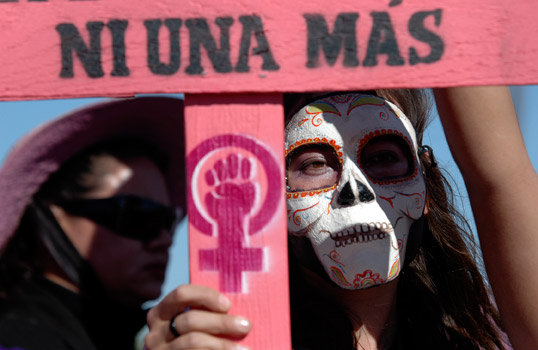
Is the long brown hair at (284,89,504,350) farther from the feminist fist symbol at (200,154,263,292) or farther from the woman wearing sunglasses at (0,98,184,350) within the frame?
the feminist fist symbol at (200,154,263,292)

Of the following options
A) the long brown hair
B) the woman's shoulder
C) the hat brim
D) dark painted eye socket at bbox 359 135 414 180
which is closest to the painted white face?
dark painted eye socket at bbox 359 135 414 180

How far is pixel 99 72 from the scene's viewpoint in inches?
56.9

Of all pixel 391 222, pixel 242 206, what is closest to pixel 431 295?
pixel 391 222

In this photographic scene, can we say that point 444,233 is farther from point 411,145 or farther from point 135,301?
point 135,301

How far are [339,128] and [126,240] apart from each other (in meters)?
0.78

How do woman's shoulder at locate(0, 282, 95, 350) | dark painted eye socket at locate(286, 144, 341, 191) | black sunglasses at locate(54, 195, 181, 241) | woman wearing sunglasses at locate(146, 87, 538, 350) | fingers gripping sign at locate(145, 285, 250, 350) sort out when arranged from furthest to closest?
dark painted eye socket at locate(286, 144, 341, 191) < woman wearing sunglasses at locate(146, 87, 538, 350) < black sunglasses at locate(54, 195, 181, 241) < woman's shoulder at locate(0, 282, 95, 350) < fingers gripping sign at locate(145, 285, 250, 350)

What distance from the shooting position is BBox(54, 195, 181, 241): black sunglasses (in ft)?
5.93

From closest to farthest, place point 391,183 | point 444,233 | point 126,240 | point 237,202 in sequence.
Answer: point 237,202
point 126,240
point 391,183
point 444,233

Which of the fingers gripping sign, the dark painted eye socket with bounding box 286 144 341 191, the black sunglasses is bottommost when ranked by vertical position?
the fingers gripping sign

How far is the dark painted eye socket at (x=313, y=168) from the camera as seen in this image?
2047mm

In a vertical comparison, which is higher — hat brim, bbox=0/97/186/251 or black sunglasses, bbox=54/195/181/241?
hat brim, bbox=0/97/186/251

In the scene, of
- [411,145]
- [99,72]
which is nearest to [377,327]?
[411,145]

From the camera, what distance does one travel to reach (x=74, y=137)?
1706 millimetres

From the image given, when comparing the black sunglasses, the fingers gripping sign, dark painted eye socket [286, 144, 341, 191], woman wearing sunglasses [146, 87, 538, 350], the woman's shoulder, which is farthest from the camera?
dark painted eye socket [286, 144, 341, 191]
